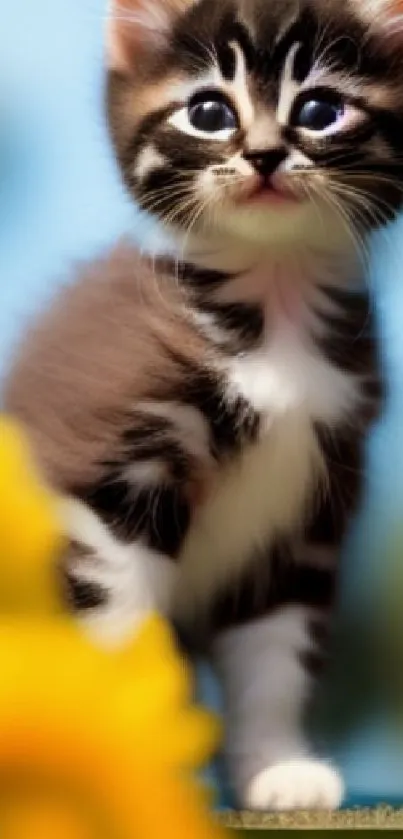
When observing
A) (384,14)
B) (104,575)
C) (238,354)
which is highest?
(384,14)

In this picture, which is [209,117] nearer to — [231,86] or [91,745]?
[231,86]

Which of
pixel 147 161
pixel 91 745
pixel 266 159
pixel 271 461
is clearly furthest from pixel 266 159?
pixel 91 745

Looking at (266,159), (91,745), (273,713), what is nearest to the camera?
(91,745)

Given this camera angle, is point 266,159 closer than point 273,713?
Yes

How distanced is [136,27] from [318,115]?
7.5 inches

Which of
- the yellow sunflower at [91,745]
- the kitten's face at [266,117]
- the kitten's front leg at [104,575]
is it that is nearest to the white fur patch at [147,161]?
the kitten's face at [266,117]

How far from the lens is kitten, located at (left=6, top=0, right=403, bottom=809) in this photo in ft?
2.95

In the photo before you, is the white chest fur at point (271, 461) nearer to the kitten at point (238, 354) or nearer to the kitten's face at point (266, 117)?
the kitten at point (238, 354)

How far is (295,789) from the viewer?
35.0 inches

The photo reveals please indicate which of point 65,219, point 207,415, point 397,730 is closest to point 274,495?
point 207,415

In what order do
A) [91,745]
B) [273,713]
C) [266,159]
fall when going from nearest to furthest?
[91,745], [266,159], [273,713]

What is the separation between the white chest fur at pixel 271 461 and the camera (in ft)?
3.08

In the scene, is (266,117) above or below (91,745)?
above

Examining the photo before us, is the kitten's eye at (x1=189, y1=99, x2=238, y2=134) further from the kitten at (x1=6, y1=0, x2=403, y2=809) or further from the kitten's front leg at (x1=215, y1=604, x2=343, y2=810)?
the kitten's front leg at (x1=215, y1=604, x2=343, y2=810)
